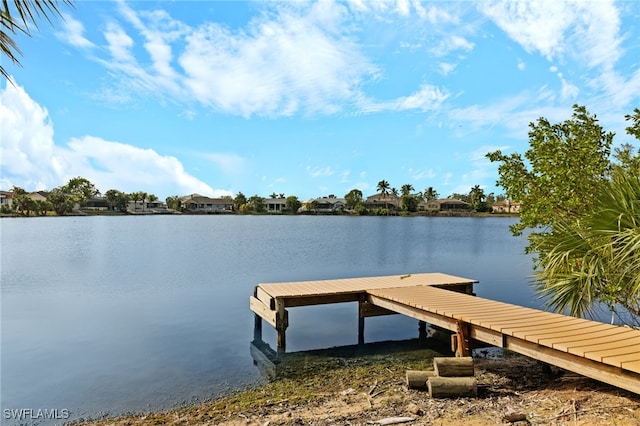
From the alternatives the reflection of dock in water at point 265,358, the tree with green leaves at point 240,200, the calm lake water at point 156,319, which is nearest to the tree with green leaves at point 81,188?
the tree with green leaves at point 240,200

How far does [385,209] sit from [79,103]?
290 ft

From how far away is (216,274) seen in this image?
19.8 m

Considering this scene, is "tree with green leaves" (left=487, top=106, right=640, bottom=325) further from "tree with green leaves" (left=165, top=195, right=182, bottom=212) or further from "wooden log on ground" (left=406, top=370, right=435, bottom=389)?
"tree with green leaves" (left=165, top=195, right=182, bottom=212)

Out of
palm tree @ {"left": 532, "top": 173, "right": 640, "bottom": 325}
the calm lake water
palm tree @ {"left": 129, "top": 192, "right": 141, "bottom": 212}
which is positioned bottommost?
the calm lake water

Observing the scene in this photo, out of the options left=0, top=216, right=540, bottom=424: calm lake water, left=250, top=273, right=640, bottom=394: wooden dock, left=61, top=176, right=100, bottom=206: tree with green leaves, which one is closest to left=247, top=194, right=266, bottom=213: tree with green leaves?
left=61, top=176, right=100, bottom=206: tree with green leaves

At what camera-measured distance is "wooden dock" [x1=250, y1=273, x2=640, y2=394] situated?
479cm

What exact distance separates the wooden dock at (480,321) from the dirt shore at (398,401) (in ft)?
1.54

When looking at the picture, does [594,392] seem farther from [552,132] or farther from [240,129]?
[240,129]

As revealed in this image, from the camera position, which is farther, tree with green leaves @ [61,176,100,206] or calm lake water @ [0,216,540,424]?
tree with green leaves @ [61,176,100,206]

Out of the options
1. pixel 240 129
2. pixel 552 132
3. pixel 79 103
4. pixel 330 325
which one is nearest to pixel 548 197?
pixel 552 132

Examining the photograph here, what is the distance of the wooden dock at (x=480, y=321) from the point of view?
4794 mm

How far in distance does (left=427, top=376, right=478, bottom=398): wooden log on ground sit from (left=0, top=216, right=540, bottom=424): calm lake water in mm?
3340

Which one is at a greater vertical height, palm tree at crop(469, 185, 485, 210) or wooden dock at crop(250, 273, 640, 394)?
palm tree at crop(469, 185, 485, 210)

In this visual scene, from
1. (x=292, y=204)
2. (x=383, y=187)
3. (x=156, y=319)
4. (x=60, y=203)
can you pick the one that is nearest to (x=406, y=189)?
(x=383, y=187)
